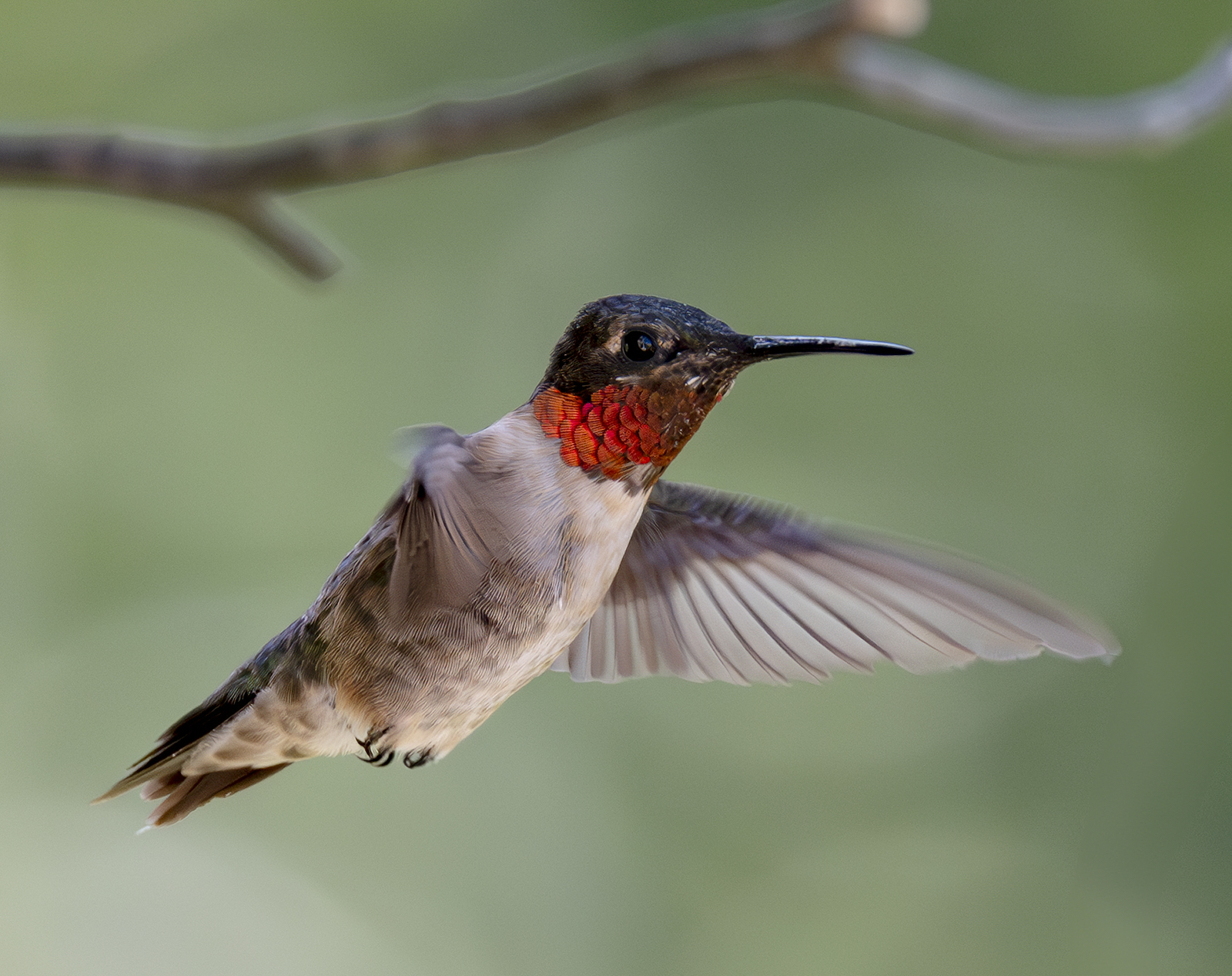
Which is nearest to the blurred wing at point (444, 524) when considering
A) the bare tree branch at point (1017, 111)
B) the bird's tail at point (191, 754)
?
the bird's tail at point (191, 754)

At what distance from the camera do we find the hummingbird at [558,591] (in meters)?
0.78

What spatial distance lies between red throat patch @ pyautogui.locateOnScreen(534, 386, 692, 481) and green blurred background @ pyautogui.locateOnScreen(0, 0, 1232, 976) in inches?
78.0

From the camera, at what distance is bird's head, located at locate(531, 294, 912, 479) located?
77cm

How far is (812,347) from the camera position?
683 mm

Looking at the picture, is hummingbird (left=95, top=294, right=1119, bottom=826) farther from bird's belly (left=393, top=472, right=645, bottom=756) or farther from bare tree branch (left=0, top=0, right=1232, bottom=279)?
bare tree branch (left=0, top=0, right=1232, bottom=279)

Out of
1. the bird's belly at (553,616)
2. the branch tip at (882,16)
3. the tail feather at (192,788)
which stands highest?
the branch tip at (882,16)

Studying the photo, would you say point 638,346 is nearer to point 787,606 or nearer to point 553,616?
point 553,616

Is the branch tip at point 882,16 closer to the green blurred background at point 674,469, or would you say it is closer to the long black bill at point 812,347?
the long black bill at point 812,347

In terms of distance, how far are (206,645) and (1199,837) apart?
91.7 inches

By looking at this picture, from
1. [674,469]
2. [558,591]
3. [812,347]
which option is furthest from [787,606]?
[674,469]

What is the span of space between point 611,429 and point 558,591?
0.11 m

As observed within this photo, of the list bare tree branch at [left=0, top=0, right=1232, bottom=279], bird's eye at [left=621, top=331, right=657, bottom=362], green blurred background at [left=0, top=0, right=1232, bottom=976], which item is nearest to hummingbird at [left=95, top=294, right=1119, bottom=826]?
bird's eye at [left=621, top=331, right=657, bottom=362]

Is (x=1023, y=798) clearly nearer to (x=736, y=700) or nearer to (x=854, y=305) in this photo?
(x=736, y=700)

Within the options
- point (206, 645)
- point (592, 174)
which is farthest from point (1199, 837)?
point (206, 645)
